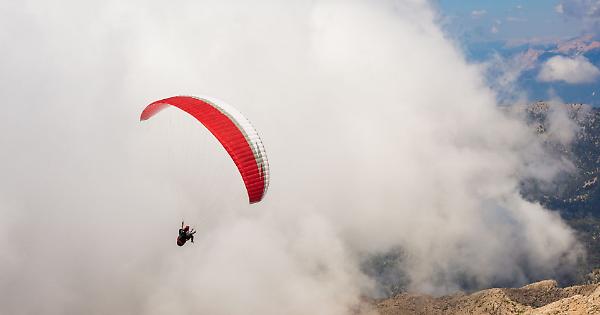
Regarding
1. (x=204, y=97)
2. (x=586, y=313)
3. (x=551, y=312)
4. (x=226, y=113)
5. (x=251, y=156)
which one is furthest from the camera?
(x=551, y=312)

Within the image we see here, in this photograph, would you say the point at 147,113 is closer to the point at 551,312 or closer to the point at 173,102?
the point at 173,102

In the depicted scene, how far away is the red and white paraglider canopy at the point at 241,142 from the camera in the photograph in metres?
65.4

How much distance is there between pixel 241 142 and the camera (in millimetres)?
66375

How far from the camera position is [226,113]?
70000 mm

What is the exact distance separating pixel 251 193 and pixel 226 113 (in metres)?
12.5

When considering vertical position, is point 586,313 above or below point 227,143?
above

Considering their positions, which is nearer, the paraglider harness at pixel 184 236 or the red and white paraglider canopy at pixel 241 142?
the red and white paraglider canopy at pixel 241 142

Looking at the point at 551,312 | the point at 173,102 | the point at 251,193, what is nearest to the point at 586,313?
the point at 551,312

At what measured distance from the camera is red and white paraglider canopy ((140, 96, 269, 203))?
65375mm

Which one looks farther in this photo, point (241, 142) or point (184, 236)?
point (184, 236)

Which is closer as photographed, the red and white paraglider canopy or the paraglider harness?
the red and white paraglider canopy

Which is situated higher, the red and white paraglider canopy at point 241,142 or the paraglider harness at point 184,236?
the red and white paraglider canopy at point 241,142

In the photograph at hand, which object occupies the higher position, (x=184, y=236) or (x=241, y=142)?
(x=241, y=142)

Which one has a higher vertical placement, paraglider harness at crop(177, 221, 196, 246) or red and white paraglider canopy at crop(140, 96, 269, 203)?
red and white paraglider canopy at crop(140, 96, 269, 203)
